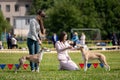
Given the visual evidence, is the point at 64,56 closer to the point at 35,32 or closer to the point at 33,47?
the point at 33,47

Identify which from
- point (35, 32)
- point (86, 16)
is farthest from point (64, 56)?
point (86, 16)

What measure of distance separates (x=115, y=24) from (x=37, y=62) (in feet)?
223

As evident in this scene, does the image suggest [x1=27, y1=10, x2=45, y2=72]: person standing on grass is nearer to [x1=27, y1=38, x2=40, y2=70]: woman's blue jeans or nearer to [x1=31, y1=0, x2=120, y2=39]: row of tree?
[x1=27, y1=38, x2=40, y2=70]: woman's blue jeans

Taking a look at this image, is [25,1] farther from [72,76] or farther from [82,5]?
[72,76]

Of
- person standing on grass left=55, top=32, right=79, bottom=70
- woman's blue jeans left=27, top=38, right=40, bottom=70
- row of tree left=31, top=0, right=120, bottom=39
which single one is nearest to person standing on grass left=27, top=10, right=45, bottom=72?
woman's blue jeans left=27, top=38, right=40, bottom=70

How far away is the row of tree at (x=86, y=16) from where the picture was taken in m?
85.5

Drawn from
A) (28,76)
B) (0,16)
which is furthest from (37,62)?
(0,16)

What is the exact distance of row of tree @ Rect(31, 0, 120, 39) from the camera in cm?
8550

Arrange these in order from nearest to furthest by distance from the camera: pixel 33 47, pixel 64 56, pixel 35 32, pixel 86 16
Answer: pixel 35 32, pixel 33 47, pixel 64 56, pixel 86 16

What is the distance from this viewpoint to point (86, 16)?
87188 mm

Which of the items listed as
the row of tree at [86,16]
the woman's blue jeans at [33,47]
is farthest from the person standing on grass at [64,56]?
the row of tree at [86,16]

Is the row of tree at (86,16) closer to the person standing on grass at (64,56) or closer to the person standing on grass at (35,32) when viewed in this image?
the person standing on grass at (64,56)

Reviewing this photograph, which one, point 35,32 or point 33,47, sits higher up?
point 35,32

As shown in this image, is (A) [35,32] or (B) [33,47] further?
(B) [33,47]
